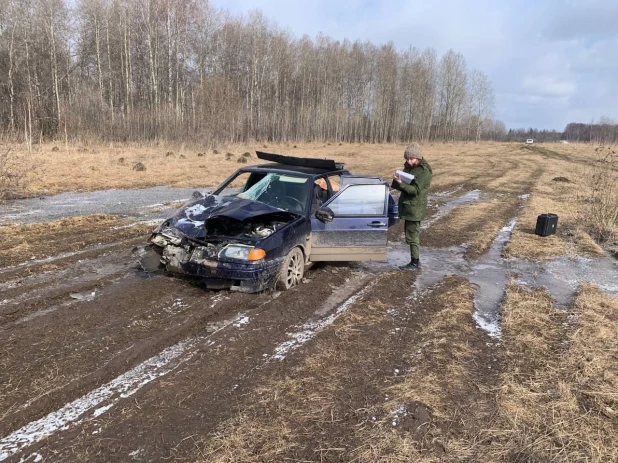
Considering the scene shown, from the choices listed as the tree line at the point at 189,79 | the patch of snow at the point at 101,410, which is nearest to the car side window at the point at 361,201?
the patch of snow at the point at 101,410

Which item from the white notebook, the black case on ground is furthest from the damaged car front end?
the black case on ground

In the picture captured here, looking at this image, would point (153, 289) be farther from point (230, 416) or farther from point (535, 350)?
point (535, 350)

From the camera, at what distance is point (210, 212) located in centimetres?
602

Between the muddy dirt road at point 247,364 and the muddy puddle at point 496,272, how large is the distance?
6cm

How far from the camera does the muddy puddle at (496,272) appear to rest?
629 centimetres

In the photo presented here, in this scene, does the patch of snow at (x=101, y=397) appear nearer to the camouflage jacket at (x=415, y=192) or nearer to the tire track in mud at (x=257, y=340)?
the tire track in mud at (x=257, y=340)

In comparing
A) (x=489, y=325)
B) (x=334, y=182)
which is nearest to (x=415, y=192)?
(x=334, y=182)

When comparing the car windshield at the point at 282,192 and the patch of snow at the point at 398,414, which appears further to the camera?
the car windshield at the point at 282,192

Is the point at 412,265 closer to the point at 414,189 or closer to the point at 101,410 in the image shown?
Answer: the point at 414,189

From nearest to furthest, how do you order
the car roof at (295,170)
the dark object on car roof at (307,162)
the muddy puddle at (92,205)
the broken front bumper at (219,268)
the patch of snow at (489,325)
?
the patch of snow at (489,325) → the broken front bumper at (219,268) → the car roof at (295,170) → the dark object on car roof at (307,162) → the muddy puddle at (92,205)

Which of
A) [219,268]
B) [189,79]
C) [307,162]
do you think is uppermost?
[189,79]

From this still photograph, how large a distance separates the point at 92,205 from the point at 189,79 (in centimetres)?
4235

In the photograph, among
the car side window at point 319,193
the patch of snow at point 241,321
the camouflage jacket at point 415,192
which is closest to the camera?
the patch of snow at point 241,321

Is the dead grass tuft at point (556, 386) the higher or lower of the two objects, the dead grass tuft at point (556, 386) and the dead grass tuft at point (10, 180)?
the lower
